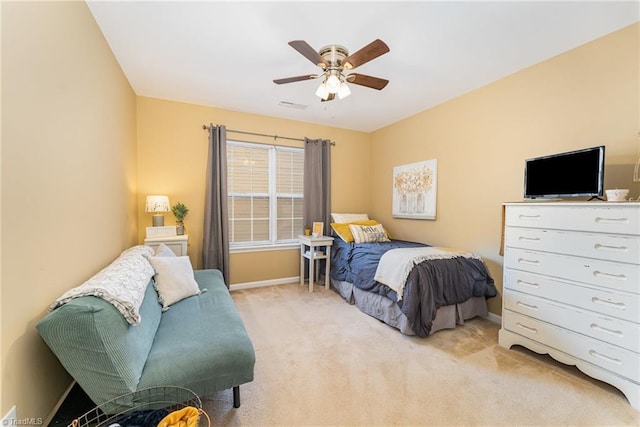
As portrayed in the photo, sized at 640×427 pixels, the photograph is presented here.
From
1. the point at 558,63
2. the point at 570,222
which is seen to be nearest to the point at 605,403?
the point at 570,222

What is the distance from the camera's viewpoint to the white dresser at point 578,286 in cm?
164

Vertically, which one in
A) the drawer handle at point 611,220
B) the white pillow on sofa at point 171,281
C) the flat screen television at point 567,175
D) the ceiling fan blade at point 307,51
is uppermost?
the ceiling fan blade at point 307,51

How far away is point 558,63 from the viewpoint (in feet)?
7.64

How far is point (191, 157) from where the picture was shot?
11.5 feet

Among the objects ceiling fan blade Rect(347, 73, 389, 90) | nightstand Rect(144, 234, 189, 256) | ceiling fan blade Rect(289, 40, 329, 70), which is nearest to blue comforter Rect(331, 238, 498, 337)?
ceiling fan blade Rect(347, 73, 389, 90)

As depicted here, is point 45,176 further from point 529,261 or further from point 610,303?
point 610,303

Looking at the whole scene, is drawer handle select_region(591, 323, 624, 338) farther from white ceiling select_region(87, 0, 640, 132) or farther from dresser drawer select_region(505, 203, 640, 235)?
white ceiling select_region(87, 0, 640, 132)

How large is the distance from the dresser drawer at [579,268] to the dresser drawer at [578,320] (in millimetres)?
218

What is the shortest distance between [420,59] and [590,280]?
2164 millimetres

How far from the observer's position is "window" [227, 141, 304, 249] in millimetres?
3838

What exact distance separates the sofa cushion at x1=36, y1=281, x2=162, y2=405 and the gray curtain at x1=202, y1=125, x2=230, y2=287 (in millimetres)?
2314

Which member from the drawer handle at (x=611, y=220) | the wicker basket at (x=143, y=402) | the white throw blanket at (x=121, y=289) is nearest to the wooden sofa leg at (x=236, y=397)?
the wicker basket at (x=143, y=402)

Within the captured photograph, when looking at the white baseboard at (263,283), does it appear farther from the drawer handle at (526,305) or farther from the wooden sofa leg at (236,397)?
the drawer handle at (526,305)

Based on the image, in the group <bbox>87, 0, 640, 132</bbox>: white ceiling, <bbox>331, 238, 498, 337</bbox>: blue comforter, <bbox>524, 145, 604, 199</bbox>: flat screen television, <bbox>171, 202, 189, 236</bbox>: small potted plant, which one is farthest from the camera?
<bbox>171, 202, 189, 236</bbox>: small potted plant
